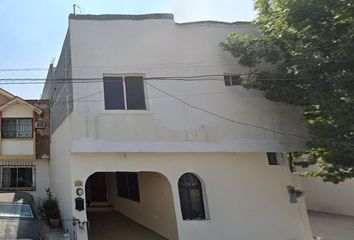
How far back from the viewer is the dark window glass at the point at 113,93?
11758mm

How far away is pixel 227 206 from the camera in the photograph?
12.1 m

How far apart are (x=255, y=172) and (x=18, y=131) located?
11976mm

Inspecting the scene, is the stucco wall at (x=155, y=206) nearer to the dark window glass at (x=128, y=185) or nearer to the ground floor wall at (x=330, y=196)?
the dark window glass at (x=128, y=185)

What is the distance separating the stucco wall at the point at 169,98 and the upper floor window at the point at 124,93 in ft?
0.74

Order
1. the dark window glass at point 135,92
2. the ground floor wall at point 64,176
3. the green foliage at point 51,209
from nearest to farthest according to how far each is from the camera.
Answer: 1. the ground floor wall at point 64,176
2. the dark window glass at point 135,92
3. the green foliage at point 51,209

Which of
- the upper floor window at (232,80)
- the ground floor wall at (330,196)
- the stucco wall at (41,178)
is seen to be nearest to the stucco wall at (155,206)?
the upper floor window at (232,80)

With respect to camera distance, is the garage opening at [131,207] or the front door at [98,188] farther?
the front door at [98,188]

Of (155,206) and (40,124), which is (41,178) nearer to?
(40,124)

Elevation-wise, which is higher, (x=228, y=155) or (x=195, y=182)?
(x=228, y=155)

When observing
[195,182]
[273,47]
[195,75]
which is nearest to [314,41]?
[273,47]

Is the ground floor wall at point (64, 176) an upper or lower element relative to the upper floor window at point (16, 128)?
lower

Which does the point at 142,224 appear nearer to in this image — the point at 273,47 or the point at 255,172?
the point at 255,172

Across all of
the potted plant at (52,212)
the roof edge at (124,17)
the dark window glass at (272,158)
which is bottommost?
the potted plant at (52,212)

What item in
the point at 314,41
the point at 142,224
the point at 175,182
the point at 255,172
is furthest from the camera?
Result: the point at 142,224
